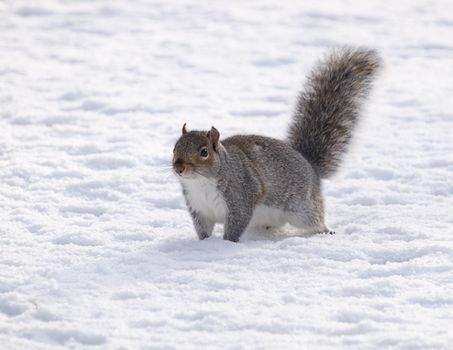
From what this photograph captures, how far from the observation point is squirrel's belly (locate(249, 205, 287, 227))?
5.41 m

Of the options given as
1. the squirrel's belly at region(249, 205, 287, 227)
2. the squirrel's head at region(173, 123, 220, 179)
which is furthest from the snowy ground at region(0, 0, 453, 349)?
the squirrel's head at region(173, 123, 220, 179)

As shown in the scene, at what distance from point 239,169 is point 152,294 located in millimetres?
1161

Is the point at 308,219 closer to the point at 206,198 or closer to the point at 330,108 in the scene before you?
the point at 206,198

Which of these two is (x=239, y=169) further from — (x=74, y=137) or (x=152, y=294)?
(x=74, y=137)

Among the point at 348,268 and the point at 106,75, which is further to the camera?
the point at 106,75

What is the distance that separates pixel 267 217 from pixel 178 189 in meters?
1.15

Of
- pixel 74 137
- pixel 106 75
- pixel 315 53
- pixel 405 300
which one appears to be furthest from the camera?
pixel 315 53

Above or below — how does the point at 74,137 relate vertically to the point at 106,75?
below

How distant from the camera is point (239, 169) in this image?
17.2 ft

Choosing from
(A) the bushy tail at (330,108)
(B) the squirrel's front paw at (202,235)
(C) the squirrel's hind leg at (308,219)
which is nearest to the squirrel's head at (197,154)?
(B) the squirrel's front paw at (202,235)

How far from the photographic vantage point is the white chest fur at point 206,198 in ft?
16.6

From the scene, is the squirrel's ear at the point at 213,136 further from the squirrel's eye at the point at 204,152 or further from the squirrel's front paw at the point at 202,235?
the squirrel's front paw at the point at 202,235

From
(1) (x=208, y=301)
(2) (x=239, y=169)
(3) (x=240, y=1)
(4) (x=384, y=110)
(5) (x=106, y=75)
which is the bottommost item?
(1) (x=208, y=301)

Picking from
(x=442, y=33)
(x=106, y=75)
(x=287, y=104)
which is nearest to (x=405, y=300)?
(x=287, y=104)
